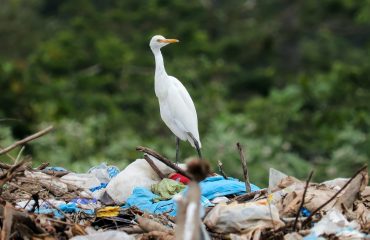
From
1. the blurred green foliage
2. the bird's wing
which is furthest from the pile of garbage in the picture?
the blurred green foliage

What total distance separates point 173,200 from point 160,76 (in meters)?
3.01

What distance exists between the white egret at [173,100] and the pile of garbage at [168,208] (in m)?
2.38

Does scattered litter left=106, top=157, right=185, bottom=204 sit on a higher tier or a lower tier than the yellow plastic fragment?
higher

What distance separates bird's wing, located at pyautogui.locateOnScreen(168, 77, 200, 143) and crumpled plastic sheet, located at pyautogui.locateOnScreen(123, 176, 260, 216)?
232 centimetres

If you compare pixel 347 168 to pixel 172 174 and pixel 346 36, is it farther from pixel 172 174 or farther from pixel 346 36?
pixel 346 36

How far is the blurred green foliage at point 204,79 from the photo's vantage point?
57.4ft

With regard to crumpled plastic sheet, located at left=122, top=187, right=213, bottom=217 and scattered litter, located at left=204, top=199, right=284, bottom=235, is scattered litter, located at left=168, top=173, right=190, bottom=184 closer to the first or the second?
crumpled plastic sheet, located at left=122, top=187, right=213, bottom=217

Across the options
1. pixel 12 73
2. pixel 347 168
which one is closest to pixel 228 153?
pixel 347 168

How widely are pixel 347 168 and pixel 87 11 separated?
721 inches

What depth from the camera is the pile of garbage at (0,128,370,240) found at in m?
5.71

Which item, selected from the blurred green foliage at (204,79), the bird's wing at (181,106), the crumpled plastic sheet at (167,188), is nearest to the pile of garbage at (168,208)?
the crumpled plastic sheet at (167,188)

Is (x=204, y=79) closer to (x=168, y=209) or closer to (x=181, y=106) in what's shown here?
(x=181, y=106)

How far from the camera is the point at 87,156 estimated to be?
17.5m

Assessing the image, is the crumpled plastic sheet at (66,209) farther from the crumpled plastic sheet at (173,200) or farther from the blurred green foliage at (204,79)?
the blurred green foliage at (204,79)
